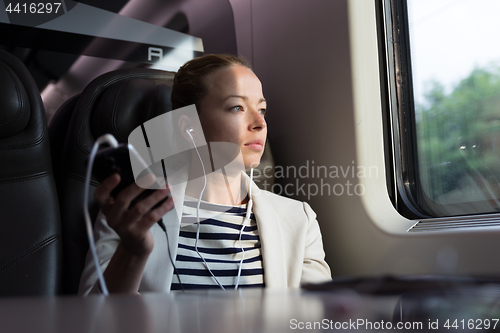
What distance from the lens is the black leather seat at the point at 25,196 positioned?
878 millimetres

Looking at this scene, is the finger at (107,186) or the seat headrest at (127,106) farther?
the seat headrest at (127,106)

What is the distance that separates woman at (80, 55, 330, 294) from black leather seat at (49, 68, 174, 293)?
10cm

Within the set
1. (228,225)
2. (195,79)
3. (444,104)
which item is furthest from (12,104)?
(444,104)

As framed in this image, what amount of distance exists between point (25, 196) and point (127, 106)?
36 cm

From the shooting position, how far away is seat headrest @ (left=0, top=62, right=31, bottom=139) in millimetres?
890

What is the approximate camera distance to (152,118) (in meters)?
1.15

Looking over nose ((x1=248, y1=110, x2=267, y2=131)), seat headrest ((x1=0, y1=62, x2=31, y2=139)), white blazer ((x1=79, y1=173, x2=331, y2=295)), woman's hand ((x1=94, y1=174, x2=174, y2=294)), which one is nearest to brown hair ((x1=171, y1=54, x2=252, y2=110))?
nose ((x1=248, y1=110, x2=267, y2=131))

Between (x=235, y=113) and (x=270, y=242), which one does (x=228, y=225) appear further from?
(x=235, y=113)

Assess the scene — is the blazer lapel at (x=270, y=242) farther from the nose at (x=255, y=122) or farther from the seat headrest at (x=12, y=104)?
the seat headrest at (x=12, y=104)

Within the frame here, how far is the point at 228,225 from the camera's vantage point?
3.28 feet

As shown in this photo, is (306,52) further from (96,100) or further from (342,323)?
(342,323)

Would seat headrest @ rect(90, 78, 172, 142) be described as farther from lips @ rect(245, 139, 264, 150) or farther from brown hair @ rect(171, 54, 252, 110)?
lips @ rect(245, 139, 264, 150)

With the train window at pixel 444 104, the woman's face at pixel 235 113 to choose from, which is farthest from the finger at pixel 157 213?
the train window at pixel 444 104

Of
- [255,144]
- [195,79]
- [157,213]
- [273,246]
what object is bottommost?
[273,246]
